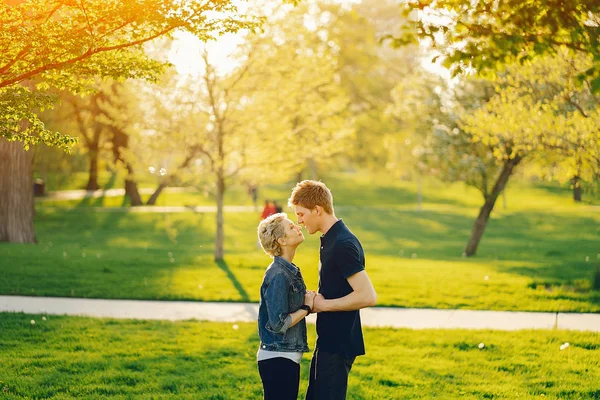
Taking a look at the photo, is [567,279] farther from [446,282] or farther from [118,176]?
[118,176]

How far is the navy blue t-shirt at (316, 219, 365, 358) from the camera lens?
4.29m

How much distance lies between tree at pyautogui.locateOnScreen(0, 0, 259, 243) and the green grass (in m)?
2.37

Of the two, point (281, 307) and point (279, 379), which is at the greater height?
point (281, 307)

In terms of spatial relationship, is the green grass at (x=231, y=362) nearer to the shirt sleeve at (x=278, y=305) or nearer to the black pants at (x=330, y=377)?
the black pants at (x=330, y=377)

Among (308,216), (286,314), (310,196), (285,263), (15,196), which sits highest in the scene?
(310,196)

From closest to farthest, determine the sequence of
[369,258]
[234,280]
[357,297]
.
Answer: [357,297] < [234,280] < [369,258]

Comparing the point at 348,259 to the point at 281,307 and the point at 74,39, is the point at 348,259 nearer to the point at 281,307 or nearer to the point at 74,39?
the point at 281,307

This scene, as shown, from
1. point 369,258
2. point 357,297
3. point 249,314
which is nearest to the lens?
point 357,297

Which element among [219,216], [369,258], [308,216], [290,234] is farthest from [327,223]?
[369,258]

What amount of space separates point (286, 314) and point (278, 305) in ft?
0.27

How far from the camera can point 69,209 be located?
34.2 m

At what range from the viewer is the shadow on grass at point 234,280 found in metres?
12.5

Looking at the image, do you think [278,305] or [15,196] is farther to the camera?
[15,196]

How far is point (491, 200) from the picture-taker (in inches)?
798
